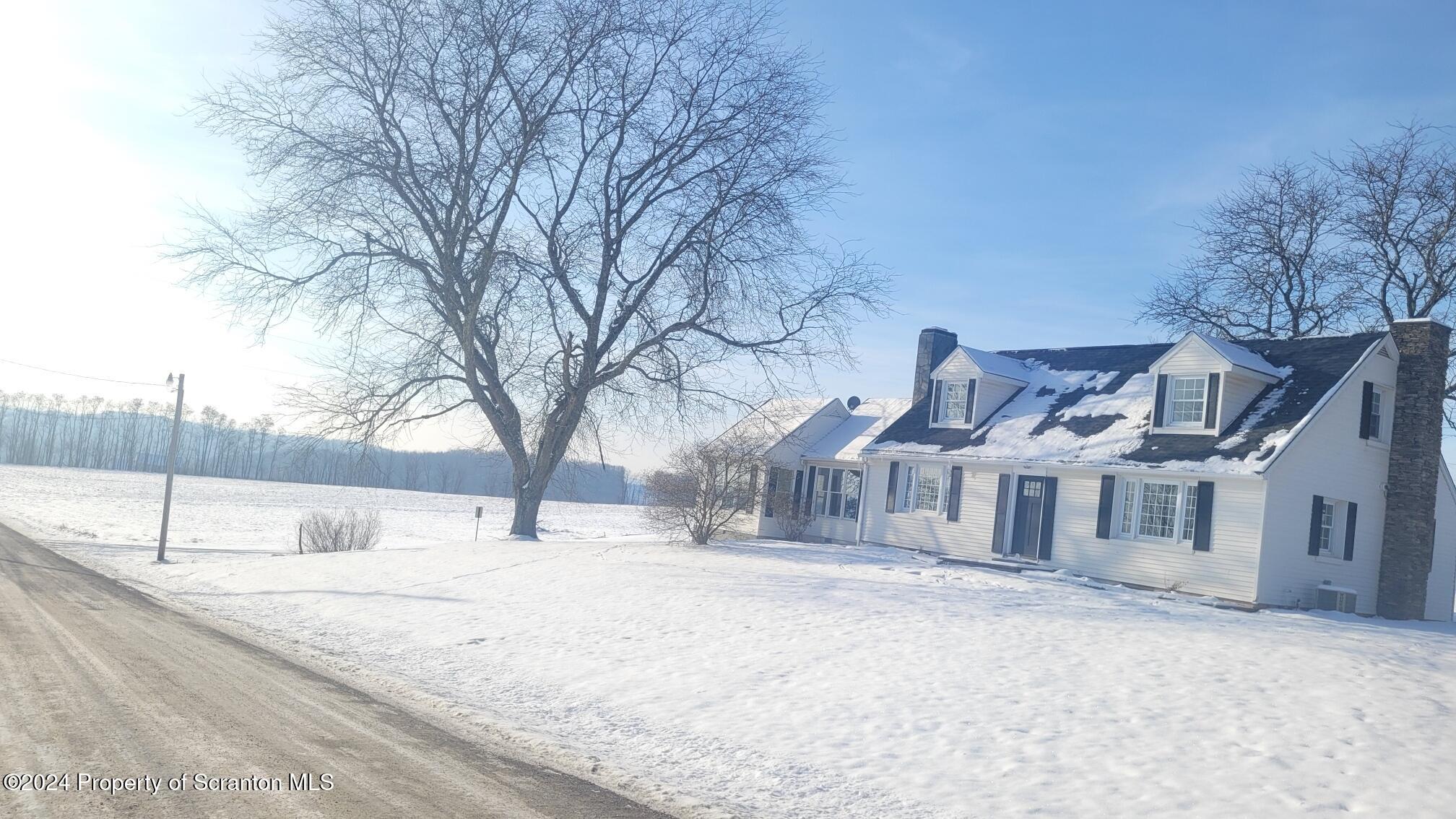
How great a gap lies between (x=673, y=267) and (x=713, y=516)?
725 centimetres

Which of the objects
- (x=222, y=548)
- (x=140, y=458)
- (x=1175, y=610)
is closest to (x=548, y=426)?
(x=222, y=548)

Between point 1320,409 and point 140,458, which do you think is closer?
point 1320,409

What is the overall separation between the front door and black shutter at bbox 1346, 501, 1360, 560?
23.2ft

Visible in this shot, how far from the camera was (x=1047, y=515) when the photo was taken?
23516mm

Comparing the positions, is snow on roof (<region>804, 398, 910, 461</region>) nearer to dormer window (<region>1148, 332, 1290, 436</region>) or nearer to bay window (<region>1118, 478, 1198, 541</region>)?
bay window (<region>1118, 478, 1198, 541</region>)

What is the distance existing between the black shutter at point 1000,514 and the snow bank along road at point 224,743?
19.0 metres

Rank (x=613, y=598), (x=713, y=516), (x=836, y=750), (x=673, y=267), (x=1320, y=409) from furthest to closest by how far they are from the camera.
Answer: (x=673, y=267) < (x=713, y=516) < (x=1320, y=409) < (x=613, y=598) < (x=836, y=750)

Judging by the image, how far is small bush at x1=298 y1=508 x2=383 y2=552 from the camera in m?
28.1

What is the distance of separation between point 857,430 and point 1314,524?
623 inches

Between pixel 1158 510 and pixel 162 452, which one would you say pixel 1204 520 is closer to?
pixel 1158 510

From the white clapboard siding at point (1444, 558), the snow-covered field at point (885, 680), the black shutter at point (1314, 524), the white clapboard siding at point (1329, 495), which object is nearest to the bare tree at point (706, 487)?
the snow-covered field at point (885, 680)

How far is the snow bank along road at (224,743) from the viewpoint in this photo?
18.7 ft

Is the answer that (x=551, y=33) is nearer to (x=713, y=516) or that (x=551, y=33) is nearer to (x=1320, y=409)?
(x=713, y=516)

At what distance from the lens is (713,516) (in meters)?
23.8
